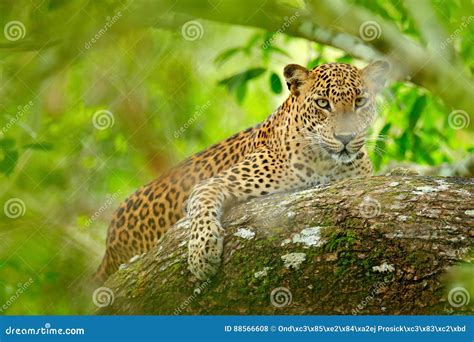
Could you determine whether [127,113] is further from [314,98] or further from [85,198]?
[314,98]

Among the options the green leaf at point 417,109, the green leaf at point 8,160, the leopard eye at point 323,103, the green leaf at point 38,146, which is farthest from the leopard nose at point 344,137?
the green leaf at point 8,160

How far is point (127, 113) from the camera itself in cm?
1245

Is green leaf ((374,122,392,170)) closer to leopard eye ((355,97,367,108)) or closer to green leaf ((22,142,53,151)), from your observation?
leopard eye ((355,97,367,108))

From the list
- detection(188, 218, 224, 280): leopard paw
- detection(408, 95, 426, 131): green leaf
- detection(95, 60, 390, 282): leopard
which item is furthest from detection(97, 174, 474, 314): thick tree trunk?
detection(408, 95, 426, 131): green leaf

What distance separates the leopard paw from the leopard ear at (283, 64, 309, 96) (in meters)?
2.58

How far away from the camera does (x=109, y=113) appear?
40.9 feet

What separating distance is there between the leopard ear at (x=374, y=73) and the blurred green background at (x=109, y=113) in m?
0.63

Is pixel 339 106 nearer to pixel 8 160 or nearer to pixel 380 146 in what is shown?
pixel 380 146

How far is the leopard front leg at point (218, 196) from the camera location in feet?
25.0

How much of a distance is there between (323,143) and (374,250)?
8.46ft

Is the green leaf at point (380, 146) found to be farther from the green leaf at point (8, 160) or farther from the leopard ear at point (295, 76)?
the green leaf at point (8, 160)

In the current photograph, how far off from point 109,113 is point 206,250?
540cm

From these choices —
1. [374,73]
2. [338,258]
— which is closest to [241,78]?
[374,73]

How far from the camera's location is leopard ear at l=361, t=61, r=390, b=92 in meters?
9.70
